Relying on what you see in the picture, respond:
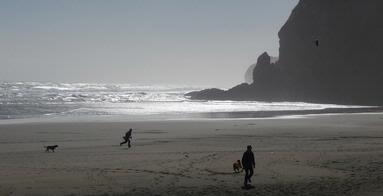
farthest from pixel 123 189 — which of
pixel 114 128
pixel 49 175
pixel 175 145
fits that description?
pixel 114 128

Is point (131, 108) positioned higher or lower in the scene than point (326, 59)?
lower

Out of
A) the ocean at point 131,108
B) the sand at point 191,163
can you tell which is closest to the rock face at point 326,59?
the ocean at point 131,108

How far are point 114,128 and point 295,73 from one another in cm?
7436

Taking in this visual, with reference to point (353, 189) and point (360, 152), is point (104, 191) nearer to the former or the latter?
point (353, 189)

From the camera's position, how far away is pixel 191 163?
19.4 meters

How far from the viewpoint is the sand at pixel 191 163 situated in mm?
14797

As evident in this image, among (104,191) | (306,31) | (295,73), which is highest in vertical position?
(306,31)

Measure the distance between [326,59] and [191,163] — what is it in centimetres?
8528

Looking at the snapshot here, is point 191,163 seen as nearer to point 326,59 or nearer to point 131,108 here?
point 131,108

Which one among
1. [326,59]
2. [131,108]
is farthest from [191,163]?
[326,59]

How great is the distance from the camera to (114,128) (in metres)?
37.5

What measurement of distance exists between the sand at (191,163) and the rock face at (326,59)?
2483 inches

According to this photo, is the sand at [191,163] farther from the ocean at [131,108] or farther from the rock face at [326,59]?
the rock face at [326,59]

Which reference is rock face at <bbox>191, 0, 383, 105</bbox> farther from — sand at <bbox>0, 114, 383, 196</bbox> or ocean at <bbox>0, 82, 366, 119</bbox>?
sand at <bbox>0, 114, 383, 196</bbox>
